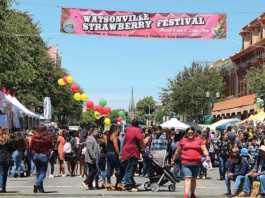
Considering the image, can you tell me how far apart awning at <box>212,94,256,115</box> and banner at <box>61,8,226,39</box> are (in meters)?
37.9

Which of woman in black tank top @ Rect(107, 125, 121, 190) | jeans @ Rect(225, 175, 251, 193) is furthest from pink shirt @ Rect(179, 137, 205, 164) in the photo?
woman in black tank top @ Rect(107, 125, 121, 190)

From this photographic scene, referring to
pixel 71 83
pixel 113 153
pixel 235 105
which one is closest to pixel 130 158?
pixel 113 153

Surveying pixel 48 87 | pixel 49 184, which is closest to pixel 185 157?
pixel 49 184

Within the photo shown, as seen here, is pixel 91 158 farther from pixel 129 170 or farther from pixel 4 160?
pixel 4 160

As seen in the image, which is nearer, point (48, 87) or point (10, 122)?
point (10, 122)

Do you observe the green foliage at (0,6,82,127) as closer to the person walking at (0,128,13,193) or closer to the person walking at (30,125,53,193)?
the person walking at (0,128,13,193)

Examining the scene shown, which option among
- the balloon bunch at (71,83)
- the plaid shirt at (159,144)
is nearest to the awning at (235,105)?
the balloon bunch at (71,83)

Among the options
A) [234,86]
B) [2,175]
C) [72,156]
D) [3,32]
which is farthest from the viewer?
[234,86]

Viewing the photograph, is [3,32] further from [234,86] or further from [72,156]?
[234,86]

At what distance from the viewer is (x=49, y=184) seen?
68.8 feet

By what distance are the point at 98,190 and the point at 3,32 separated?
11.1 metres

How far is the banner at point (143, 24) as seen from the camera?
91.8 feet

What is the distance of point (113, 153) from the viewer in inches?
758

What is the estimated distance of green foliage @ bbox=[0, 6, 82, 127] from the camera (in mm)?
29259
